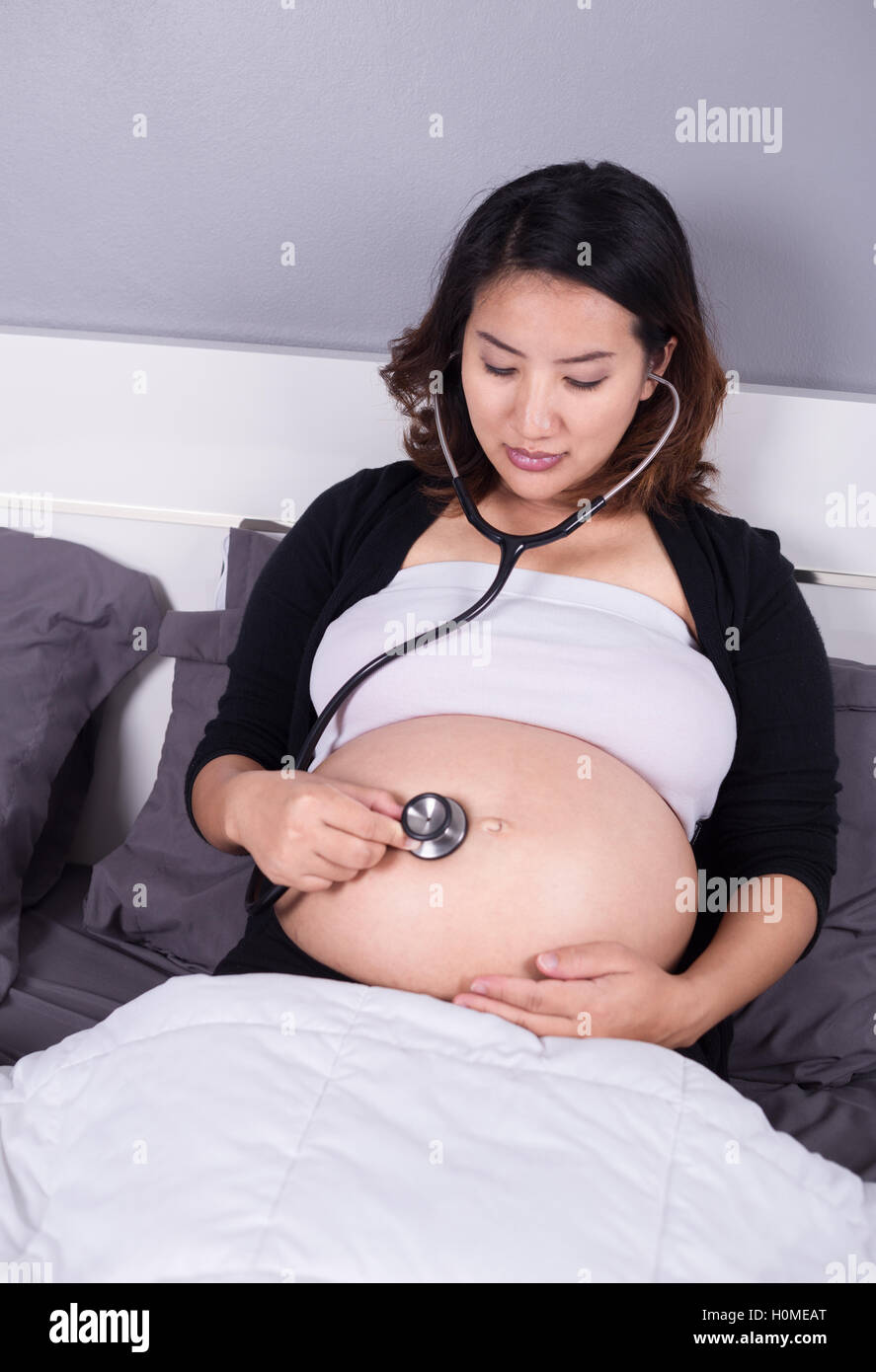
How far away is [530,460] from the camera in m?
1.12

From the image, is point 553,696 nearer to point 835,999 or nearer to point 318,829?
point 318,829

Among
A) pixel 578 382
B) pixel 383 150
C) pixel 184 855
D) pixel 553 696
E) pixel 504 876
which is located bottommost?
pixel 184 855

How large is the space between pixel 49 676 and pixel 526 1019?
0.83 m

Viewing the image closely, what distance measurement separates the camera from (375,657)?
1166 millimetres

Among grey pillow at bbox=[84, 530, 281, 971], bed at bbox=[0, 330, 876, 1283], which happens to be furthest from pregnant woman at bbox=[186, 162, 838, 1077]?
grey pillow at bbox=[84, 530, 281, 971]

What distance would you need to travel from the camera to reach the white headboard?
1470 millimetres

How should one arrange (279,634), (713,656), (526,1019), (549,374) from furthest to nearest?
(279,634)
(713,656)
(549,374)
(526,1019)

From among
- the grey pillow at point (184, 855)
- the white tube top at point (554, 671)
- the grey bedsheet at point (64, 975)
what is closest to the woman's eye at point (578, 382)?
the white tube top at point (554, 671)

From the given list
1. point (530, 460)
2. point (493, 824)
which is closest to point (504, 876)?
point (493, 824)

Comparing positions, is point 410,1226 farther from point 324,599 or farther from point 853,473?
point 853,473

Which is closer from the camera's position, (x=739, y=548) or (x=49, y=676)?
(x=739, y=548)

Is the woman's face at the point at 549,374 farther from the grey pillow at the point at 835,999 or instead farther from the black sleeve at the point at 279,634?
the grey pillow at the point at 835,999

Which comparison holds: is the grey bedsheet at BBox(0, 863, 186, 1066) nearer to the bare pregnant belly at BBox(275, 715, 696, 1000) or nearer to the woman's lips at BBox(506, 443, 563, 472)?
the bare pregnant belly at BBox(275, 715, 696, 1000)

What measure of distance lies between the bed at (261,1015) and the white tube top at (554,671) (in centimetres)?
31
